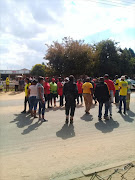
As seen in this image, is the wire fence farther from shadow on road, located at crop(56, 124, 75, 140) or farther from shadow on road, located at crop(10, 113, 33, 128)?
shadow on road, located at crop(10, 113, 33, 128)

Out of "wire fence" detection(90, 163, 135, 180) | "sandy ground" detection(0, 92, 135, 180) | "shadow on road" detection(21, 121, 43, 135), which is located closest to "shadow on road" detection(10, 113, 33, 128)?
"sandy ground" detection(0, 92, 135, 180)

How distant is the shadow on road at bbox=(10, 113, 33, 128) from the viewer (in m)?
6.35

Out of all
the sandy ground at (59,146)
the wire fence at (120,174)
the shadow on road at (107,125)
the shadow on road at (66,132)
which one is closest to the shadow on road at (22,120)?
the sandy ground at (59,146)

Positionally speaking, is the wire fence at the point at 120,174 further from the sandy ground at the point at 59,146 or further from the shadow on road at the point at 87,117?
the shadow on road at the point at 87,117

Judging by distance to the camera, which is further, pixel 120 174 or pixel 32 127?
pixel 32 127

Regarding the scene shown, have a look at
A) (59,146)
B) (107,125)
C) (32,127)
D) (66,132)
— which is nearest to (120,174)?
(59,146)

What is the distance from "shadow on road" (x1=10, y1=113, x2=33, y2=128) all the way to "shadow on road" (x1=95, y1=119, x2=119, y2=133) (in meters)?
2.61

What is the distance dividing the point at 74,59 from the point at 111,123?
19.4m

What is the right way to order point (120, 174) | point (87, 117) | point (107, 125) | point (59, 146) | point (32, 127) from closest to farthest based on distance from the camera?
point (120, 174) → point (59, 146) → point (32, 127) → point (107, 125) → point (87, 117)

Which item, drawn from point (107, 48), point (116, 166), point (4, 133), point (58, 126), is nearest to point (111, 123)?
point (58, 126)

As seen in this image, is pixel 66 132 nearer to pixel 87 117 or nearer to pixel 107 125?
pixel 107 125

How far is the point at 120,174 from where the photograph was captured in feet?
10.4

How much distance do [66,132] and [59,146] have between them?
109cm

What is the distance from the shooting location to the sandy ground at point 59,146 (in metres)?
3.41
